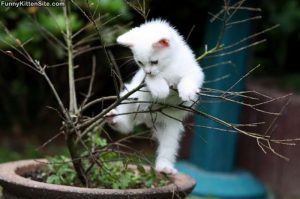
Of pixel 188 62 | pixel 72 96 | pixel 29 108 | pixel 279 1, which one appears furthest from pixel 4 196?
pixel 29 108

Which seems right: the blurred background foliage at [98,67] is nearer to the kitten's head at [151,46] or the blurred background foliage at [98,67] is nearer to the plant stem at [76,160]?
the plant stem at [76,160]

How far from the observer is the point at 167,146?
241cm

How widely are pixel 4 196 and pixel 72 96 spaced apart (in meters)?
0.50

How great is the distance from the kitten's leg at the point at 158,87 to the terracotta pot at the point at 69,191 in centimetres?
35

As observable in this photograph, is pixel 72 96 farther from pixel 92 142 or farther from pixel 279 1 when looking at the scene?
pixel 279 1

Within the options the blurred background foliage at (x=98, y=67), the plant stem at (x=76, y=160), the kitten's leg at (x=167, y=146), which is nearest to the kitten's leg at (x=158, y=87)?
the kitten's leg at (x=167, y=146)

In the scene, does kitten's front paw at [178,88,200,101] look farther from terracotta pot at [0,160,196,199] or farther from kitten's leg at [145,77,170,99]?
terracotta pot at [0,160,196,199]

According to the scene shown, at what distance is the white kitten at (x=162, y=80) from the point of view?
2129mm

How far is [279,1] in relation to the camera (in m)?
5.45

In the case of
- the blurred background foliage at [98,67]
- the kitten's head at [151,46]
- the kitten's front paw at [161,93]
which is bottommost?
the blurred background foliage at [98,67]

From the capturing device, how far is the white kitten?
6.98 feet

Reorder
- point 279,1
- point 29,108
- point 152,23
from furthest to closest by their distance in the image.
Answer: point 29,108 → point 279,1 → point 152,23

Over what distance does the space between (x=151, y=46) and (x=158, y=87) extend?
138 mm

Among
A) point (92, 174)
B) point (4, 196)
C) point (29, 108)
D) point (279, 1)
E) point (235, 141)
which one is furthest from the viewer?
point (29, 108)
